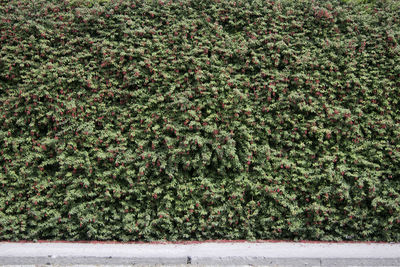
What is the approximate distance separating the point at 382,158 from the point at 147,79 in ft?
12.3

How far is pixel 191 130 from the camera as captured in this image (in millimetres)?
4301

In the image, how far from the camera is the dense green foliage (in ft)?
14.1

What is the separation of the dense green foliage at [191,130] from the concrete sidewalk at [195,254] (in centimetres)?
26

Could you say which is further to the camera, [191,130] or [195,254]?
[191,130]

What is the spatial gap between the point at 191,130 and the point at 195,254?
1.72 meters

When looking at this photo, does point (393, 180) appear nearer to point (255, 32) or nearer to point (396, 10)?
point (396, 10)

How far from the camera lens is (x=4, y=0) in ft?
15.4

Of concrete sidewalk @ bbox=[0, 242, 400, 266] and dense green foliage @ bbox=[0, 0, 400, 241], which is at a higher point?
dense green foliage @ bbox=[0, 0, 400, 241]

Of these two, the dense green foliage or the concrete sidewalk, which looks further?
the dense green foliage

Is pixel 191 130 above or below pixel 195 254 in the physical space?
above

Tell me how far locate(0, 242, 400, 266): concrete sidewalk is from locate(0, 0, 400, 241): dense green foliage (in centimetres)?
26

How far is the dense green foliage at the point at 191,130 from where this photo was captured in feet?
14.1

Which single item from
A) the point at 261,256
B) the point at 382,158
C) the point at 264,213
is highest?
the point at 382,158

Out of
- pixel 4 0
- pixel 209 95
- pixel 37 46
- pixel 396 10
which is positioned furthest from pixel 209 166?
pixel 4 0
